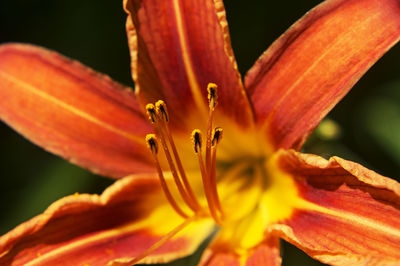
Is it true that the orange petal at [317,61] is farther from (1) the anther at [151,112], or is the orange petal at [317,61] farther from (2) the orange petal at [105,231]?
(2) the orange petal at [105,231]

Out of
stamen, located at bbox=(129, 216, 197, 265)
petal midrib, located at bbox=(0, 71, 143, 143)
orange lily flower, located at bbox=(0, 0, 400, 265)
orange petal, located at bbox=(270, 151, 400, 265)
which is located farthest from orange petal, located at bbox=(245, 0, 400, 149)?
petal midrib, located at bbox=(0, 71, 143, 143)

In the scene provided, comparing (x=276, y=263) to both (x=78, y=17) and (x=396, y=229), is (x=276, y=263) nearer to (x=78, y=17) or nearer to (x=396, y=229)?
(x=396, y=229)

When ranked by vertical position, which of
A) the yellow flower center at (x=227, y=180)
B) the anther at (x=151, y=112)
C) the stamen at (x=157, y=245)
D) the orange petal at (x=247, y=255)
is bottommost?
the orange petal at (x=247, y=255)

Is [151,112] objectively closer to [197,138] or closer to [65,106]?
[197,138]

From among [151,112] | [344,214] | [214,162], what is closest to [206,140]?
[214,162]

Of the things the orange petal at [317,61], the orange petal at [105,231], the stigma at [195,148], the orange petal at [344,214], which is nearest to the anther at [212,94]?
the stigma at [195,148]

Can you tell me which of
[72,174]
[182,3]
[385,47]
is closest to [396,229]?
[385,47]
